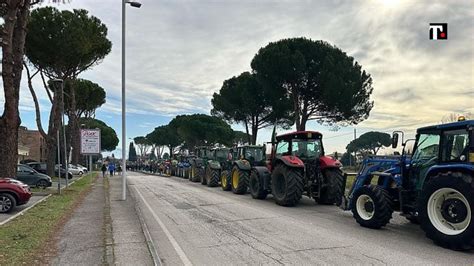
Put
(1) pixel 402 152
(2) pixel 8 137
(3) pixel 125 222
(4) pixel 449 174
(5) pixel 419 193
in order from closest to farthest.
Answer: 1. (4) pixel 449 174
2. (5) pixel 419 193
3. (1) pixel 402 152
4. (3) pixel 125 222
5. (2) pixel 8 137

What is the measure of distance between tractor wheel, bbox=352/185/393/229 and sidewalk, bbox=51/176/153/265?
4792mm

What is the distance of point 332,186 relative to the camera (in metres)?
13.6

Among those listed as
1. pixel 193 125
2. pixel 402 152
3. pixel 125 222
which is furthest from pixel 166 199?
pixel 193 125

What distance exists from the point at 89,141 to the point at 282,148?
11.6 metres

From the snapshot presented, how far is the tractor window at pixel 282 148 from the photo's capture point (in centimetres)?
1522

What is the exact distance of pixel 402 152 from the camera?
30.9 feet

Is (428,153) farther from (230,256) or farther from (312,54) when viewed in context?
(312,54)

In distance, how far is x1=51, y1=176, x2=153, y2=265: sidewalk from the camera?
700 centimetres

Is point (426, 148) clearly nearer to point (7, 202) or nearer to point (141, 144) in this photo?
point (7, 202)

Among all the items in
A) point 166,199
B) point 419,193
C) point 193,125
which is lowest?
point 166,199

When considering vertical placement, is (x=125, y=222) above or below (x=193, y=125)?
below

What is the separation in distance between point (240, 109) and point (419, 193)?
36.5 meters

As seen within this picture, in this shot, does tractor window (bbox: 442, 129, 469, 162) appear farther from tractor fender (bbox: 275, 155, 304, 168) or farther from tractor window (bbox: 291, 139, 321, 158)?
tractor window (bbox: 291, 139, 321, 158)

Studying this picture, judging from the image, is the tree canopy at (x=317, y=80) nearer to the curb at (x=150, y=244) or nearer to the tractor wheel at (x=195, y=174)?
the tractor wheel at (x=195, y=174)
